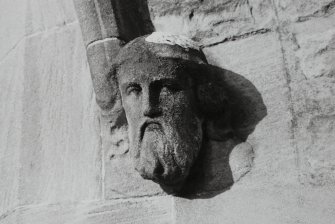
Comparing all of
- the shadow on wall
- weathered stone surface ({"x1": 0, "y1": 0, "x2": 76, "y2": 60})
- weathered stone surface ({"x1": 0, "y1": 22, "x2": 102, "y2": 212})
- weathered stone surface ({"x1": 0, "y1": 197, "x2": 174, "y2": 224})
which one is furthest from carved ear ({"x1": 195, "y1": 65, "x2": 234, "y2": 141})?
weathered stone surface ({"x1": 0, "y1": 0, "x2": 76, "y2": 60})

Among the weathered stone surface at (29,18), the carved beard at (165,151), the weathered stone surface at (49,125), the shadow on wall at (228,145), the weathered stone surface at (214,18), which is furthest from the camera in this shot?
the weathered stone surface at (29,18)

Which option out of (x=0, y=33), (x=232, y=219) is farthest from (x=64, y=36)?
(x=232, y=219)

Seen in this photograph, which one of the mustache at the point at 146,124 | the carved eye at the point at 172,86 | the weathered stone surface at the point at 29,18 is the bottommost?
the mustache at the point at 146,124

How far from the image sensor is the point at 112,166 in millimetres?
2344

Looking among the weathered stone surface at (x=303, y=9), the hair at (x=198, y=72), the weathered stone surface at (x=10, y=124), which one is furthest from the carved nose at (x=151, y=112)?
the weathered stone surface at (x=10, y=124)

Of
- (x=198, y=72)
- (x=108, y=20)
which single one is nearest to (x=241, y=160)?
(x=198, y=72)

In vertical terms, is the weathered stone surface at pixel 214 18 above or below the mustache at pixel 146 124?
above

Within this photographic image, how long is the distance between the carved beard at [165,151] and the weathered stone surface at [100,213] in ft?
0.43

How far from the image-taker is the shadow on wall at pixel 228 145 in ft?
7.15

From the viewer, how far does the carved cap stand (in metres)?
2.11

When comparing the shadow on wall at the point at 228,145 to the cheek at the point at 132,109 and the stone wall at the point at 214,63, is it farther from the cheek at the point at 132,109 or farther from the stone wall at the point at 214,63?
the cheek at the point at 132,109

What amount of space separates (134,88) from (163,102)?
94 mm

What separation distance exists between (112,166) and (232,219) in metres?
0.45

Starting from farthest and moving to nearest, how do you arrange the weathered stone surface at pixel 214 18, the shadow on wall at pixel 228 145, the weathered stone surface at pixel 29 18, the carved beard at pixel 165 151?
the weathered stone surface at pixel 29 18 → the weathered stone surface at pixel 214 18 → the shadow on wall at pixel 228 145 → the carved beard at pixel 165 151
